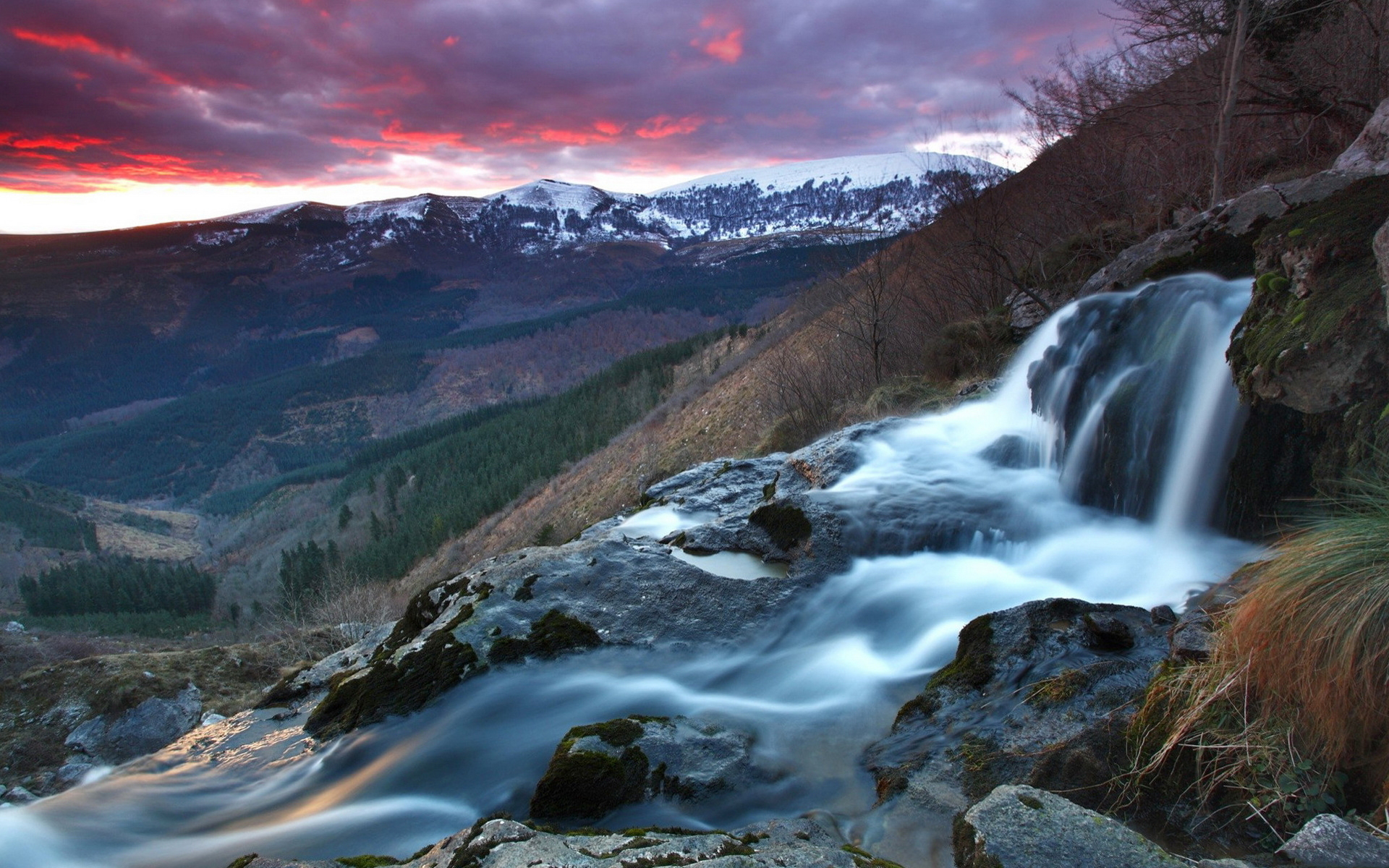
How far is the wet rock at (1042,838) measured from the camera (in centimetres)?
285

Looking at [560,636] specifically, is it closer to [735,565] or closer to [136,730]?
[735,565]

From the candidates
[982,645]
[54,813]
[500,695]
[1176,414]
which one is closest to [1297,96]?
[1176,414]

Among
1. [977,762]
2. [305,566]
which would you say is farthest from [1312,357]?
[305,566]

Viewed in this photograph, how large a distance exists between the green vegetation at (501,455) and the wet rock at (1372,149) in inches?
3349

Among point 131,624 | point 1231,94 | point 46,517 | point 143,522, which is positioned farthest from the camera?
point 143,522

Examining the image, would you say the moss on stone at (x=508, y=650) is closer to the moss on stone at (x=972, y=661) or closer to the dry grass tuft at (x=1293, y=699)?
the moss on stone at (x=972, y=661)

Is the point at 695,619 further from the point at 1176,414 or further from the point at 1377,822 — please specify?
the point at 1176,414

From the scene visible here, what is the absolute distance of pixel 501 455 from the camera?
110m

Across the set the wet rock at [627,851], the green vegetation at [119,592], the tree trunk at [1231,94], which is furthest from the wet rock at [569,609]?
the green vegetation at [119,592]

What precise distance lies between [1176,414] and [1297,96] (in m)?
11.4

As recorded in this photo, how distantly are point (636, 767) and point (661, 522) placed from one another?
5.72m

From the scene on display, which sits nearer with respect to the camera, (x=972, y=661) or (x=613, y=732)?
(x=613, y=732)

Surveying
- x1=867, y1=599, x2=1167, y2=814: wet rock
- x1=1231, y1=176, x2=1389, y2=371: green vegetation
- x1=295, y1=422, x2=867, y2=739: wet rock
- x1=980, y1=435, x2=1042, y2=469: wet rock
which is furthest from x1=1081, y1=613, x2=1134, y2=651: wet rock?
x1=980, y1=435, x2=1042, y2=469: wet rock

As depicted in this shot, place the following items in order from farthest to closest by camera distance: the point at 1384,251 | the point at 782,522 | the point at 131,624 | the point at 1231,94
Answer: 1. the point at 131,624
2. the point at 1231,94
3. the point at 782,522
4. the point at 1384,251
